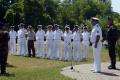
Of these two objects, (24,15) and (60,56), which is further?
(24,15)

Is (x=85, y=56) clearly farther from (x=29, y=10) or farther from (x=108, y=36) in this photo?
(x=29, y=10)

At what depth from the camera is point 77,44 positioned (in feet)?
91.4

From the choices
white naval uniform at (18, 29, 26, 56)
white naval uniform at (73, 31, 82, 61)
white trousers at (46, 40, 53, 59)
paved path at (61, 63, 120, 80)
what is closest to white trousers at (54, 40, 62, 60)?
white trousers at (46, 40, 53, 59)

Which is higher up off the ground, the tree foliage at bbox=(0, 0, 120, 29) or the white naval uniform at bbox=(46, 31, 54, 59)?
the tree foliage at bbox=(0, 0, 120, 29)

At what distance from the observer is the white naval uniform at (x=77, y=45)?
2738 cm

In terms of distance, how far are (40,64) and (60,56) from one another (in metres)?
4.08

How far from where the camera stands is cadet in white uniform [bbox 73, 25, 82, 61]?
2738 cm

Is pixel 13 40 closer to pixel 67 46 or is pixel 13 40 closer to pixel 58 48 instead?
pixel 58 48

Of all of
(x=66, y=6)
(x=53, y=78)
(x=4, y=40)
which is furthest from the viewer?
(x=66, y=6)

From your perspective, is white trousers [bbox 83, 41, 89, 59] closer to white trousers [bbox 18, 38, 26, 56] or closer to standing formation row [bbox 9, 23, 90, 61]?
standing formation row [bbox 9, 23, 90, 61]

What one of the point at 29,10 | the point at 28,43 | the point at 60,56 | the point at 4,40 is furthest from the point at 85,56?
the point at 29,10

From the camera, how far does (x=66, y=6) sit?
88.4 metres

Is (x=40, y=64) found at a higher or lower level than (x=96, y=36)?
lower

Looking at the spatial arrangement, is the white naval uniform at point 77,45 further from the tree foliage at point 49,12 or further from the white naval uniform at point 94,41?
the tree foliage at point 49,12
